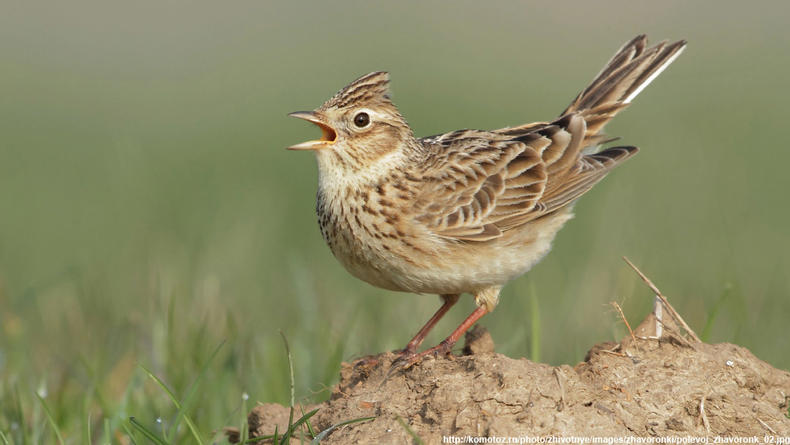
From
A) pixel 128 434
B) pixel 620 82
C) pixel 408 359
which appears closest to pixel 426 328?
pixel 408 359

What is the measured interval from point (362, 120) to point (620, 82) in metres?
2.38

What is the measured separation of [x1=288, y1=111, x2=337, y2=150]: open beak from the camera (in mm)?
5793

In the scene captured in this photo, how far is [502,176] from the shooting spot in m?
6.82

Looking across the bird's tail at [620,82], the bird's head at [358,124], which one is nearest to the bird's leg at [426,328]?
the bird's head at [358,124]

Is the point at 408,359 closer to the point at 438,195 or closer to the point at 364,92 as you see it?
the point at 438,195

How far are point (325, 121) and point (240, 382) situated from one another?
180cm

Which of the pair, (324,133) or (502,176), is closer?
(324,133)

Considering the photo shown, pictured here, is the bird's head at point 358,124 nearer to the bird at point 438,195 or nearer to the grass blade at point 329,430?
the bird at point 438,195

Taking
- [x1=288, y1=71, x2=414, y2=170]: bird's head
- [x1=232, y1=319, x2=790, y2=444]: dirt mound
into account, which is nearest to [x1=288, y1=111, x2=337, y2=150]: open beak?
[x1=288, y1=71, x2=414, y2=170]: bird's head

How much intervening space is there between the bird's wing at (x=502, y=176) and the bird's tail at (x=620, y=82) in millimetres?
182

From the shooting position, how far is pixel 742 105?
16.1 m

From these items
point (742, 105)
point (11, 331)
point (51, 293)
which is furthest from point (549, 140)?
point (742, 105)

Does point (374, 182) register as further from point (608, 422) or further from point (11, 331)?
point (11, 331)

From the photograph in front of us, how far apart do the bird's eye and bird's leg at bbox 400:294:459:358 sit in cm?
124
